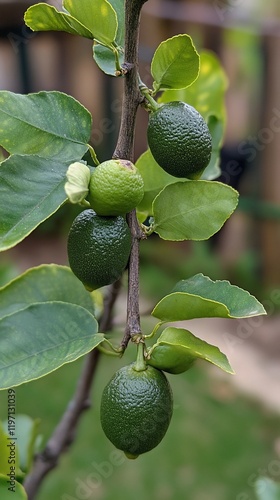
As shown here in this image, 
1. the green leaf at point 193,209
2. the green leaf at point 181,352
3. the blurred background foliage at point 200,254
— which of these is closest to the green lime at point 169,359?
the green leaf at point 181,352

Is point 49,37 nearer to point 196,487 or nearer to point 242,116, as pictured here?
point 242,116

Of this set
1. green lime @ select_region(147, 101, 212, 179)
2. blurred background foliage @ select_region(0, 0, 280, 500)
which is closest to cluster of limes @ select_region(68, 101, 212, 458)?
green lime @ select_region(147, 101, 212, 179)

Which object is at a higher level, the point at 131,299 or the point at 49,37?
the point at 131,299

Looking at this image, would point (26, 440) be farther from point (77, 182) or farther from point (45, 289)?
point (77, 182)

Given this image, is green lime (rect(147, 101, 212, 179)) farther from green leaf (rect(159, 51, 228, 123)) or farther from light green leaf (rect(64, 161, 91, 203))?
green leaf (rect(159, 51, 228, 123))

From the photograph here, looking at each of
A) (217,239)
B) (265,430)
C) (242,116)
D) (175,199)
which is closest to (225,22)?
(242,116)

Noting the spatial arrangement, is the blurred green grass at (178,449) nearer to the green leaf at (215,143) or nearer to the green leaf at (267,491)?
the green leaf at (267,491)
